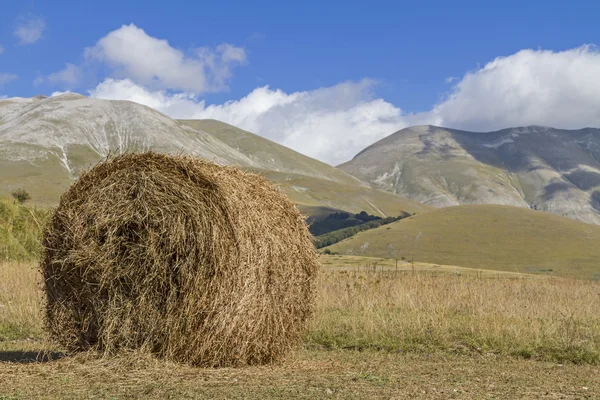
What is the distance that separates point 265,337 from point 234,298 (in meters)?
0.86

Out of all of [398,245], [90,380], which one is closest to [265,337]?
[90,380]

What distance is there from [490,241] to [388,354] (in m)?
85.2

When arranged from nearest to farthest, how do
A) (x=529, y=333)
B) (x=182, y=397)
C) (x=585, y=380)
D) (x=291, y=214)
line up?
(x=182, y=397), (x=585, y=380), (x=291, y=214), (x=529, y=333)

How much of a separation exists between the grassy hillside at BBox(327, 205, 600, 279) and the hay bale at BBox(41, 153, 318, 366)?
68956mm

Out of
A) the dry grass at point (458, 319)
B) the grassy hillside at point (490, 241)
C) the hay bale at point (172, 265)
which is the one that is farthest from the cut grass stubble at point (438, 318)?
the grassy hillside at point (490, 241)

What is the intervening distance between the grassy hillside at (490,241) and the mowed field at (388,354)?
6245 cm

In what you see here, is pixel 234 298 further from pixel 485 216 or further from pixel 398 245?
pixel 485 216

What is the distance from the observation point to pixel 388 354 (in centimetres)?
1100

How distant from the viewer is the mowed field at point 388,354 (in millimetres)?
7742

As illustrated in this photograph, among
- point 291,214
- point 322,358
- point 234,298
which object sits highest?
point 291,214

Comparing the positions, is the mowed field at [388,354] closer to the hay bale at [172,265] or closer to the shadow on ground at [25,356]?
the shadow on ground at [25,356]

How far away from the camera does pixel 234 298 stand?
8750mm

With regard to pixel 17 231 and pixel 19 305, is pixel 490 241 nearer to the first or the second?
pixel 17 231

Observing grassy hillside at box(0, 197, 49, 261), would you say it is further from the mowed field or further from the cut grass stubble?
the cut grass stubble
